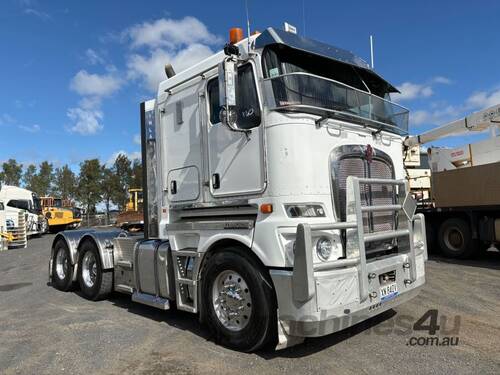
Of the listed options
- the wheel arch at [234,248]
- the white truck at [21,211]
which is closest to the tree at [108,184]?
the white truck at [21,211]

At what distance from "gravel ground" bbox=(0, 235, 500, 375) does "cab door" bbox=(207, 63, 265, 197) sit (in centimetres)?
171

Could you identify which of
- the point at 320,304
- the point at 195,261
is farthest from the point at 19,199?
the point at 320,304

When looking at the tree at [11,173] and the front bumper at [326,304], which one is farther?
the tree at [11,173]

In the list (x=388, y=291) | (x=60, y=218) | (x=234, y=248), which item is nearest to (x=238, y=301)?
(x=234, y=248)

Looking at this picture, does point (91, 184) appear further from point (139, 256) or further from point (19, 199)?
point (139, 256)

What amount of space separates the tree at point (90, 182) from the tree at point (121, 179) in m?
2.09

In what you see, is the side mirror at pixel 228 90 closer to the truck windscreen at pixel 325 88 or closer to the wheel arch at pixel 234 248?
the truck windscreen at pixel 325 88

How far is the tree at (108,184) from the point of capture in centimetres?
4575

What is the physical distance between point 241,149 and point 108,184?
144ft

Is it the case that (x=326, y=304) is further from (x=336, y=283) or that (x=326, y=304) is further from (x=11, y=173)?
(x=11, y=173)

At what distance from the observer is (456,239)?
10992 mm

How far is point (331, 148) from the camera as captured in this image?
15.2ft
